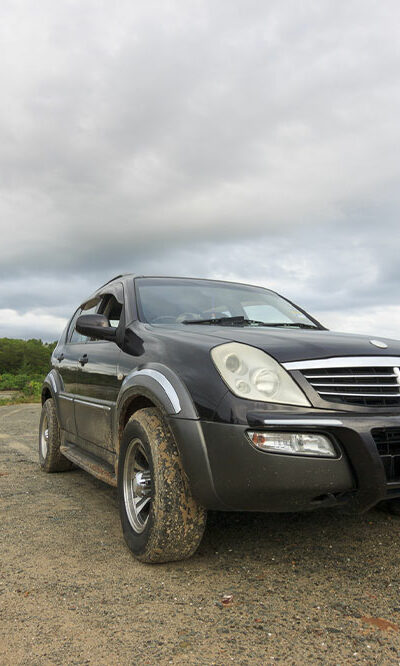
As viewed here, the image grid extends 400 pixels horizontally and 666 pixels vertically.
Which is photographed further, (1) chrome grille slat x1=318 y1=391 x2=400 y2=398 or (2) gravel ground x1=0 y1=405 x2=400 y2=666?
(1) chrome grille slat x1=318 y1=391 x2=400 y2=398

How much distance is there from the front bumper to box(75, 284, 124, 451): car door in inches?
47.7

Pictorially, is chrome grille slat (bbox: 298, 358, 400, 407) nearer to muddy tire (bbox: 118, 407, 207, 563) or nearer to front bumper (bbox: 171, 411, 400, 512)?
front bumper (bbox: 171, 411, 400, 512)

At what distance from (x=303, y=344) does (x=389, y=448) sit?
24.6 inches

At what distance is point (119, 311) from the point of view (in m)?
3.90

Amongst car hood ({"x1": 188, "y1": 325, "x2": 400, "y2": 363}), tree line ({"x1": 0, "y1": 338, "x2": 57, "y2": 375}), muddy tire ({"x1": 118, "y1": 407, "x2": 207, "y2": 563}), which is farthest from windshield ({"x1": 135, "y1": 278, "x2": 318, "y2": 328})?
tree line ({"x1": 0, "y1": 338, "x2": 57, "y2": 375})

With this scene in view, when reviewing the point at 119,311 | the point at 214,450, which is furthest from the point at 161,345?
the point at 119,311

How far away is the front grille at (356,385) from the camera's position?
246cm

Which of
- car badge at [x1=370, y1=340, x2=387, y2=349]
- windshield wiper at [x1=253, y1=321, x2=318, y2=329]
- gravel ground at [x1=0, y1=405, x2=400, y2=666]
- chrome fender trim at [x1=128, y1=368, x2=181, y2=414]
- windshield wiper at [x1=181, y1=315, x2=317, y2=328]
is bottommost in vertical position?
gravel ground at [x1=0, y1=405, x2=400, y2=666]

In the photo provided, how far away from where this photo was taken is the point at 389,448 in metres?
2.41

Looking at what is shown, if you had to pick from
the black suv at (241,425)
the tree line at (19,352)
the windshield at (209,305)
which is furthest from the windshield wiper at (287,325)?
the tree line at (19,352)

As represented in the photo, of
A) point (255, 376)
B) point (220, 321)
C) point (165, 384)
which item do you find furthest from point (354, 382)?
point (220, 321)

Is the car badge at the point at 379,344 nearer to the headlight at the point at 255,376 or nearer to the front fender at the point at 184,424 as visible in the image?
the headlight at the point at 255,376

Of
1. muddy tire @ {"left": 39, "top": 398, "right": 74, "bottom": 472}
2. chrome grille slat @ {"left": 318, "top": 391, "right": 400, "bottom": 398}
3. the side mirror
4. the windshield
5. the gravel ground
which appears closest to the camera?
the gravel ground

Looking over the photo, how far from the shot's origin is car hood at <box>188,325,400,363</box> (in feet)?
8.36
